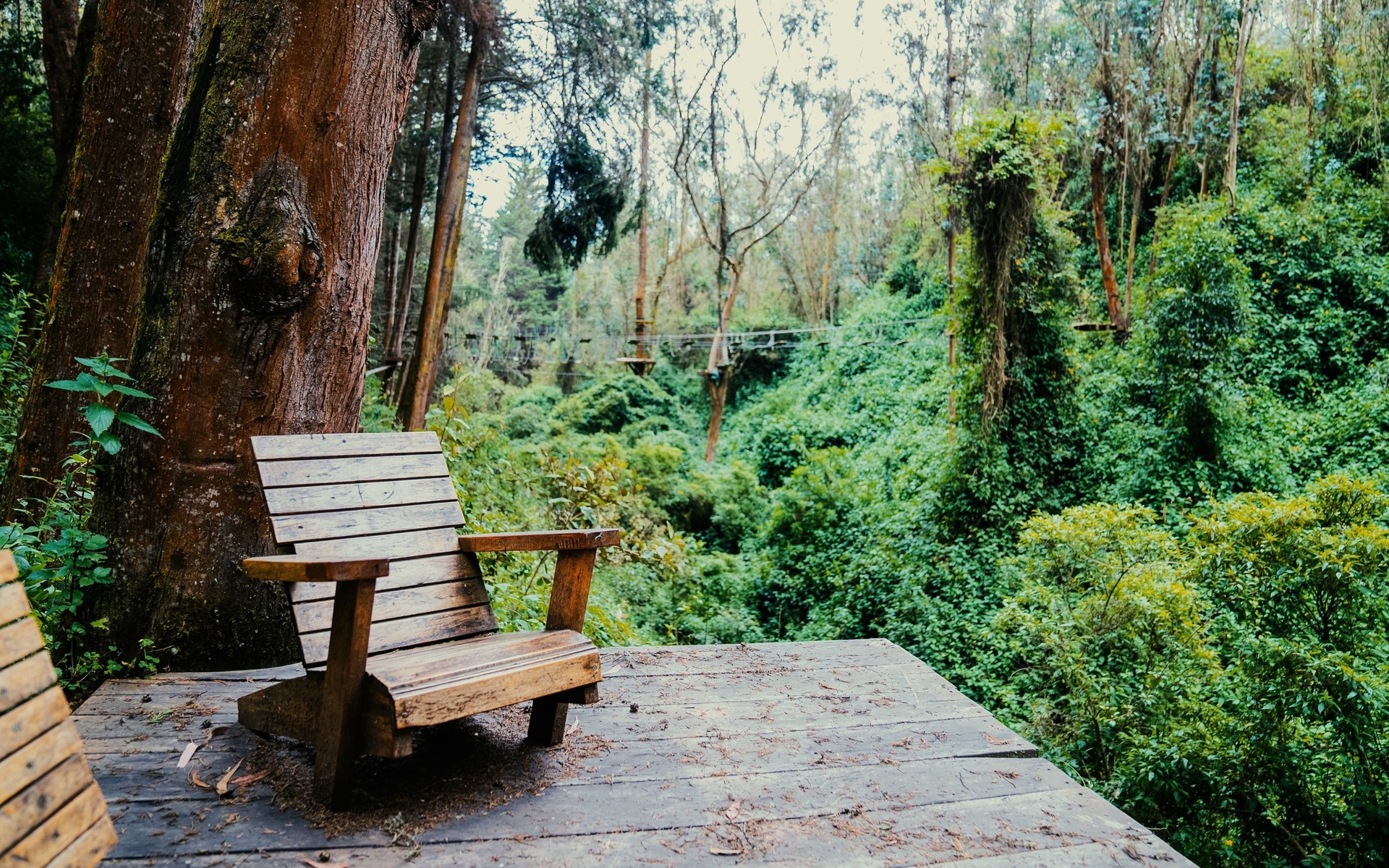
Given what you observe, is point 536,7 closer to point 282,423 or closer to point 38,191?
point 38,191

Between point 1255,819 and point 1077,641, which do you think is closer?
point 1255,819

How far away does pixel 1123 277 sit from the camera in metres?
14.5

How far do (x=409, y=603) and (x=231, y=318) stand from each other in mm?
1334

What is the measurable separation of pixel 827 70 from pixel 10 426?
1970cm

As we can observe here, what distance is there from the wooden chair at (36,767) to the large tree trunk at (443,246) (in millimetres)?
7154

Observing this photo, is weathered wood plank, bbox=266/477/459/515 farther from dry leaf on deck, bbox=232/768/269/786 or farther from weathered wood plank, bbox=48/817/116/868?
weathered wood plank, bbox=48/817/116/868

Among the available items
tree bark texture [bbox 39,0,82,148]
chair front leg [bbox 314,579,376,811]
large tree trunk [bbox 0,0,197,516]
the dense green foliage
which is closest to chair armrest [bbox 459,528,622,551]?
chair front leg [bbox 314,579,376,811]

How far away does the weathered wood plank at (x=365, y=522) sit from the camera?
234 cm

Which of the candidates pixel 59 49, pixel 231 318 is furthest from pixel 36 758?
pixel 59 49

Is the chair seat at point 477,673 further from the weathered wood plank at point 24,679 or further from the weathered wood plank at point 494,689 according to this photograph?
the weathered wood plank at point 24,679

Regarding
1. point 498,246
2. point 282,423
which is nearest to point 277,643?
point 282,423

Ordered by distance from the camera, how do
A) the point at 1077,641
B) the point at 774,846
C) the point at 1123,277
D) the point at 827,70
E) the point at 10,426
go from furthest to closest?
the point at 827,70 < the point at 1123,277 < the point at 1077,641 < the point at 10,426 < the point at 774,846

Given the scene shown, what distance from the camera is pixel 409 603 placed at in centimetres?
249

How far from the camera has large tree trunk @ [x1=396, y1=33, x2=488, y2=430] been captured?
845 centimetres
